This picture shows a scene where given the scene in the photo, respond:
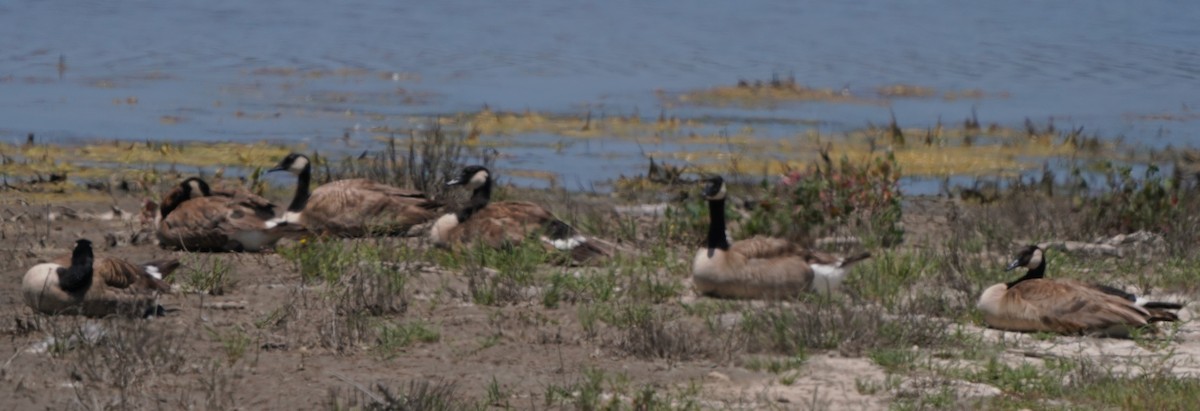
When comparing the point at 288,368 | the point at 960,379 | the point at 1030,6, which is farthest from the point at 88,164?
the point at 1030,6

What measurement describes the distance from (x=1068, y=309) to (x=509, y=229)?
4.01 meters

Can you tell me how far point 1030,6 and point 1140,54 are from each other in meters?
11.1

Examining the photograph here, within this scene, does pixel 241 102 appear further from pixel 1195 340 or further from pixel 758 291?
pixel 1195 340

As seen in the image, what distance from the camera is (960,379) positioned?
30.0 feet

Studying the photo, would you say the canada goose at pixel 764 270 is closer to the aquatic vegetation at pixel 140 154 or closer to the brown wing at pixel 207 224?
the brown wing at pixel 207 224

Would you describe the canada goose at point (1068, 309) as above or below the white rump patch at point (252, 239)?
above

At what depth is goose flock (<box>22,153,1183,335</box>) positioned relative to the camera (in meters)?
9.97

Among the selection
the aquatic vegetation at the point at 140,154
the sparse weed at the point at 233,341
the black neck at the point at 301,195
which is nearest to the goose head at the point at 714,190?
the black neck at the point at 301,195

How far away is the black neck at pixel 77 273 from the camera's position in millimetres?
9781

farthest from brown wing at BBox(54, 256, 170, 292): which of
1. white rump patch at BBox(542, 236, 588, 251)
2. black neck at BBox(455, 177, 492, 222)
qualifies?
black neck at BBox(455, 177, 492, 222)

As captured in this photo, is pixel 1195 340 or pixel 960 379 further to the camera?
pixel 1195 340

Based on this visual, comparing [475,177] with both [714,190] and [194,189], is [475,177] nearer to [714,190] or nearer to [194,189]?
[194,189]

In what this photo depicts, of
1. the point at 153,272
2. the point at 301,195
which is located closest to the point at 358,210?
the point at 301,195

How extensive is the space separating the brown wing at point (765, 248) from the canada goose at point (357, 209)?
2.89m
